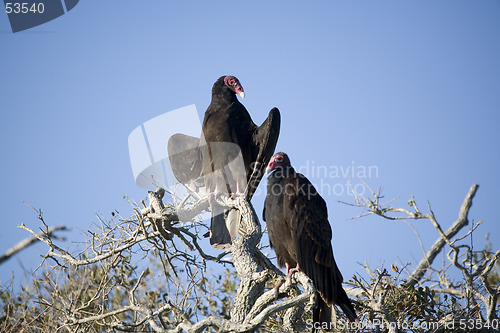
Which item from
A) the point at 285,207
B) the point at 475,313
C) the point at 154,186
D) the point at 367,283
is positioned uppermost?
the point at 154,186

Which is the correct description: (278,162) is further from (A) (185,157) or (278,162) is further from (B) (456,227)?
(B) (456,227)

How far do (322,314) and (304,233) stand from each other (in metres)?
0.52

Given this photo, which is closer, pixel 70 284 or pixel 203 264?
pixel 203 264

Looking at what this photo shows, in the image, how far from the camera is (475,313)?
11.5 feet

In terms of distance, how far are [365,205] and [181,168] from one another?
1.68 meters

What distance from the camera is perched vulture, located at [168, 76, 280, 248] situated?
4258 mm

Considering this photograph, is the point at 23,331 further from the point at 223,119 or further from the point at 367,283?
the point at 367,283

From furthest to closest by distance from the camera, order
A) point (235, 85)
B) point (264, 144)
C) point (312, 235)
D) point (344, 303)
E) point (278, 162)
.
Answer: point (235, 85) → point (264, 144) → point (278, 162) → point (312, 235) → point (344, 303)

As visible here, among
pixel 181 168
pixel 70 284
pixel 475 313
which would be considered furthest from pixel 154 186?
pixel 475 313

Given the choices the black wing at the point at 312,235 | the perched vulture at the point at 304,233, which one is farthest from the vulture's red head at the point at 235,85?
the black wing at the point at 312,235

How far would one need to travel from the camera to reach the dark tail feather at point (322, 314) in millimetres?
3107

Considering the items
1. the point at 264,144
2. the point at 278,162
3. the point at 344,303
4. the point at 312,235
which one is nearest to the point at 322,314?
the point at 344,303

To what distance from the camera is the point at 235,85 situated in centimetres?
457

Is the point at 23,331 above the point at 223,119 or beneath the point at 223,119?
beneath
